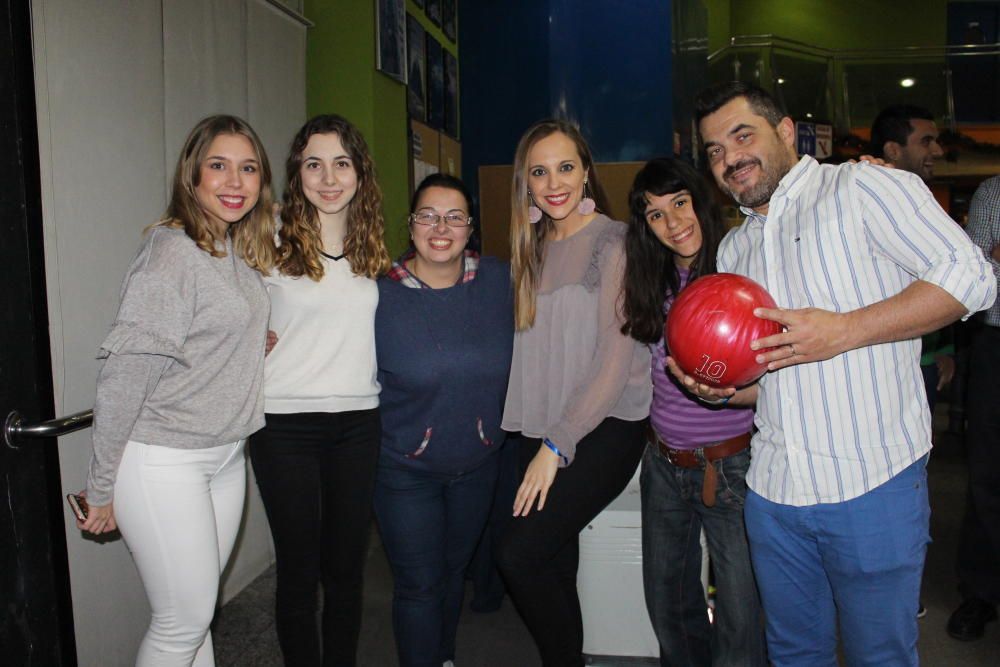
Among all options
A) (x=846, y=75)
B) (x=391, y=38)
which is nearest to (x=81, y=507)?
(x=391, y=38)

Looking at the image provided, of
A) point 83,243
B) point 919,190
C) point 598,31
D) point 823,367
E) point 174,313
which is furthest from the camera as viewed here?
point 598,31

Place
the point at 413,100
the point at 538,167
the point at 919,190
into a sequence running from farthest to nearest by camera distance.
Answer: the point at 413,100 < the point at 538,167 < the point at 919,190

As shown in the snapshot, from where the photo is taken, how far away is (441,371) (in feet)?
7.63

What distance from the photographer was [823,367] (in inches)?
68.3

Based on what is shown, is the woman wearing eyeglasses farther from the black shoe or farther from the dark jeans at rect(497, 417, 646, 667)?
the black shoe

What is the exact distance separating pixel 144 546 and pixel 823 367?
1.68 m

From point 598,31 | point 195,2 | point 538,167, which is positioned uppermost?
point 598,31

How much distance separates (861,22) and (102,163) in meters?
11.5

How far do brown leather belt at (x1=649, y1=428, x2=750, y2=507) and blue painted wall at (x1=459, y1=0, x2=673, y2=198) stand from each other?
4.21 m

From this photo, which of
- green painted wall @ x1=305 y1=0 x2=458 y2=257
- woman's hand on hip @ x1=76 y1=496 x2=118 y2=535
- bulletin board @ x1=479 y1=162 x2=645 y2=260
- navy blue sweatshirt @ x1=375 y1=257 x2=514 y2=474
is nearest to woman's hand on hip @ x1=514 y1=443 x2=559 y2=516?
navy blue sweatshirt @ x1=375 y1=257 x2=514 y2=474

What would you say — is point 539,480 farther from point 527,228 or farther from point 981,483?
point 981,483

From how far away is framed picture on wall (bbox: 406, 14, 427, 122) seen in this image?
4.87 m

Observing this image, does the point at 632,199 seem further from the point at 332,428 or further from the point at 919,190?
the point at 332,428

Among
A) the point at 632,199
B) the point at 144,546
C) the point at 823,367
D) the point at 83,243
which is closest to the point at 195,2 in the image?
the point at 83,243
